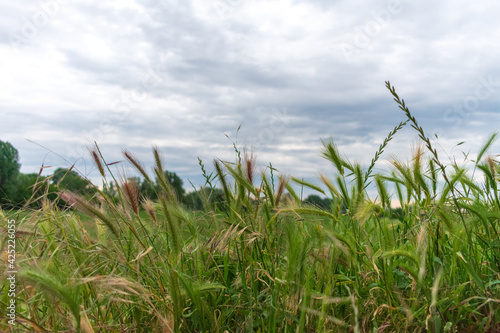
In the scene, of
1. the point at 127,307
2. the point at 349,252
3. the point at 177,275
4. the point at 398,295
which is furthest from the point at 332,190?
the point at 127,307

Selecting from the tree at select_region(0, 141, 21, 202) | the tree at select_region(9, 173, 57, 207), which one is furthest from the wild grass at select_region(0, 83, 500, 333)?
the tree at select_region(0, 141, 21, 202)

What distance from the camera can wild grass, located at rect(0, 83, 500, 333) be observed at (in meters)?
1.56

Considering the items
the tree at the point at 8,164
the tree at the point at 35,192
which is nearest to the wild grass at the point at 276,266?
the tree at the point at 35,192

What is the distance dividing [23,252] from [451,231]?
2.09 metres

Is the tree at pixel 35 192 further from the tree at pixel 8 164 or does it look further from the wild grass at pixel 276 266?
the tree at pixel 8 164

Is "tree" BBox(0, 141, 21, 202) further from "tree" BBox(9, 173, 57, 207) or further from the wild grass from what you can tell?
the wild grass

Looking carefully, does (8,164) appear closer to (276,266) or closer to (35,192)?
(35,192)

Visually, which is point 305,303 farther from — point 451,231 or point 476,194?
point 476,194

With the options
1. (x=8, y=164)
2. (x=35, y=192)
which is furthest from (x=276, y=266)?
(x=8, y=164)

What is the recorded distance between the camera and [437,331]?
4.99ft

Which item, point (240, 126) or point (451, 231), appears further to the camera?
point (240, 126)

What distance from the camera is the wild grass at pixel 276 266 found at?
5.13 feet

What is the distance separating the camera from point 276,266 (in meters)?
1.96

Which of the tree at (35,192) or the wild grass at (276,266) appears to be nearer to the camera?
the wild grass at (276,266)
